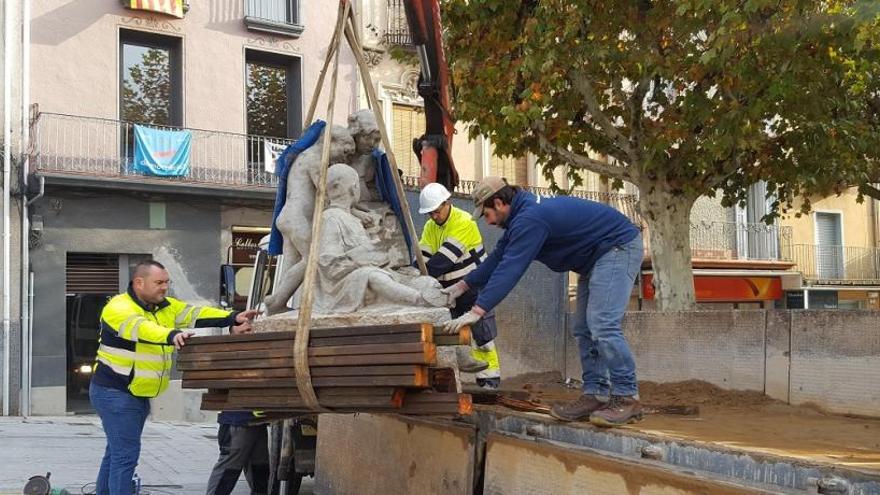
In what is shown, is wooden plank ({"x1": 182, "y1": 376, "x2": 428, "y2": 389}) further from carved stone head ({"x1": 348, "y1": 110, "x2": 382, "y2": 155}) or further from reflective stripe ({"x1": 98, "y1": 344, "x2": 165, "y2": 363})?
carved stone head ({"x1": 348, "y1": 110, "x2": 382, "y2": 155})

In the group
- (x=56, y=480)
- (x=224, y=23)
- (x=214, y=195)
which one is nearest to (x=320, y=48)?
(x=224, y=23)

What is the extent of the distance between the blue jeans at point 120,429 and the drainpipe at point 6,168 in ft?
33.9

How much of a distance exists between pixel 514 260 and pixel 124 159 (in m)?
13.1

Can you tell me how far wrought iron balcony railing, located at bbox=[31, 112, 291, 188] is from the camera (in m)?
15.8

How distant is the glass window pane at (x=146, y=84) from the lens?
17172 mm

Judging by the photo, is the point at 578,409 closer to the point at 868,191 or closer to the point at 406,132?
the point at 868,191

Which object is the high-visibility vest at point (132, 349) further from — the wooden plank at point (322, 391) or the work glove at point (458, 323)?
the work glove at point (458, 323)


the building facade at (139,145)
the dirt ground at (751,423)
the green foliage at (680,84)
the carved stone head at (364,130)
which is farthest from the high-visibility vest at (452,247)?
the building facade at (139,145)

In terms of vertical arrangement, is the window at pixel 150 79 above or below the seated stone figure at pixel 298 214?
above

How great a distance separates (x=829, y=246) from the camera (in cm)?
2717

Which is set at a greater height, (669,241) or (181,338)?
(669,241)

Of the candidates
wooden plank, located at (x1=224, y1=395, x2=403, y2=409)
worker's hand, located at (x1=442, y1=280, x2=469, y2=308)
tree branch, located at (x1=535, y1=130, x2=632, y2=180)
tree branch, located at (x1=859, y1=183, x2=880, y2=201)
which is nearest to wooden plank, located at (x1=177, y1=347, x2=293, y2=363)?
wooden plank, located at (x1=224, y1=395, x2=403, y2=409)

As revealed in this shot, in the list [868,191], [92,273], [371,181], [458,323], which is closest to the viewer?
[458,323]

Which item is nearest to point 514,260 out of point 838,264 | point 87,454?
point 87,454
